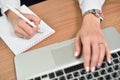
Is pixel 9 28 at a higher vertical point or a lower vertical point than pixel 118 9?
higher

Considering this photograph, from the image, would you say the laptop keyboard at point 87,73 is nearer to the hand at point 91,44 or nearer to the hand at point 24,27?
the hand at point 91,44

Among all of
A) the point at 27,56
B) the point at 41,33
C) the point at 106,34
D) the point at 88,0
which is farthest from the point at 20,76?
the point at 88,0

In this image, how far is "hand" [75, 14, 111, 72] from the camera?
0.69m

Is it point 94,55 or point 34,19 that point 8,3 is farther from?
point 94,55

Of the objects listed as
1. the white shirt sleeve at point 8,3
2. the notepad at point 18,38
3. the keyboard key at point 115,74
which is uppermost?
the white shirt sleeve at point 8,3

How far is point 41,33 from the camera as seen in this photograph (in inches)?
33.8

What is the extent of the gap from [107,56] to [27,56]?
28 cm

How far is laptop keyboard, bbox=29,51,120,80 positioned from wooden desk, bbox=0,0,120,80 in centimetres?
15

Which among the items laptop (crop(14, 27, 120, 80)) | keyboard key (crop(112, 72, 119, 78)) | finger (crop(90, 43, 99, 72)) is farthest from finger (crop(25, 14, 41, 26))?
keyboard key (crop(112, 72, 119, 78))

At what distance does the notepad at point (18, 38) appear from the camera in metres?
0.81

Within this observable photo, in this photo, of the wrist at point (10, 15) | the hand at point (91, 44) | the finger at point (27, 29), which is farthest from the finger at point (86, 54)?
the wrist at point (10, 15)

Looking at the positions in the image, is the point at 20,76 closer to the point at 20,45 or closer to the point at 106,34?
the point at 20,45

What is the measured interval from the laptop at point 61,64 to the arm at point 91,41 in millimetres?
21

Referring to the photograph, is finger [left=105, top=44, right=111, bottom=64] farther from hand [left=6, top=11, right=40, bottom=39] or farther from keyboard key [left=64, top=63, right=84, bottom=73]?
hand [left=6, top=11, right=40, bottom=39]
